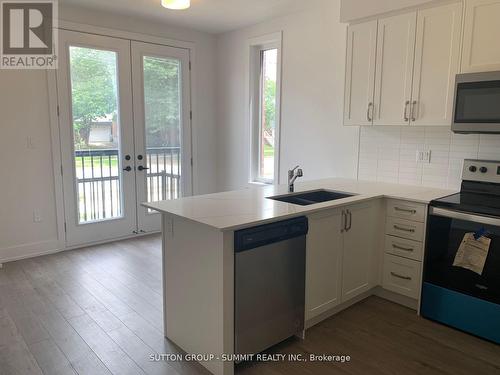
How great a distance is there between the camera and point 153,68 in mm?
4789

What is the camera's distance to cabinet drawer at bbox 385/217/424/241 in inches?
112

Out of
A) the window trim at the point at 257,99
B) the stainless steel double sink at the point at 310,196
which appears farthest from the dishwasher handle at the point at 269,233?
the window trim at the point at 257,99

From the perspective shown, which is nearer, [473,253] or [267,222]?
[267,222]

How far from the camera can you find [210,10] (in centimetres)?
418

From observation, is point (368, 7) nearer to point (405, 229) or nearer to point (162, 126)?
point (405, 229)

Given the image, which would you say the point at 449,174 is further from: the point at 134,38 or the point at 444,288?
the point at 134,38

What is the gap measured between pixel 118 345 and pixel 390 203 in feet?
7.45

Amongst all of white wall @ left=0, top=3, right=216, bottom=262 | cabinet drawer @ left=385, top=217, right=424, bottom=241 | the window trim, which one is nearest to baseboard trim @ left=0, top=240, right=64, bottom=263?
white wall @ left=0, top=3, right=216, bottom=262

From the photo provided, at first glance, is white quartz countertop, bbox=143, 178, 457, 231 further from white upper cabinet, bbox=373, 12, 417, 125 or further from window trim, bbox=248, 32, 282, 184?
window trim, bbox=248, 32, 282, 184

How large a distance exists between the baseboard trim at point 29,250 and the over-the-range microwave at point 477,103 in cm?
414

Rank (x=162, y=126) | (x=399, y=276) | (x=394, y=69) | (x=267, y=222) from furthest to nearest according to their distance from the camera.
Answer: (x=162, y=126) < (x=394, y=69) < (x=399, y=276) < (x=267, y=222)

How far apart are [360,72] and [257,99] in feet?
6.04

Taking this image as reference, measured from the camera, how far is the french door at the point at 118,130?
4.21 meters

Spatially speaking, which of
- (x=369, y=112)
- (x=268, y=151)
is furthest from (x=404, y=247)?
(x=268, y=151)
